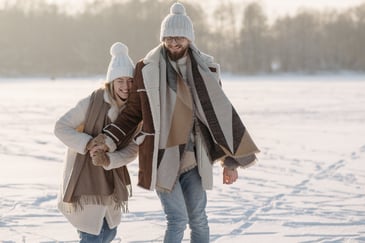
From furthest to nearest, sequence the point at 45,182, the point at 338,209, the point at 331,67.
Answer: the point at 331,67 < the point at 45,182 < the point at 338,209

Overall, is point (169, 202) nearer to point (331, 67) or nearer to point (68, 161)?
point (68, 161)

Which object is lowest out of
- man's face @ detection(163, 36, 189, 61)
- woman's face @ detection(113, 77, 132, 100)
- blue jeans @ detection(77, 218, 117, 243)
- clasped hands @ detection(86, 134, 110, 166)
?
blue jeans @ detection(77, 218, 117, 243)

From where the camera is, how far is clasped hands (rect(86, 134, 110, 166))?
3240 millimetres

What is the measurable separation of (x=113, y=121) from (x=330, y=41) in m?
72.5

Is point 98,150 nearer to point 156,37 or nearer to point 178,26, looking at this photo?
point 178,26

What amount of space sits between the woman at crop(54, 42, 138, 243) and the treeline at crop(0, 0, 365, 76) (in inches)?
2538

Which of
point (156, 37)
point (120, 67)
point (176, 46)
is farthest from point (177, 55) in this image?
point (156, 37)

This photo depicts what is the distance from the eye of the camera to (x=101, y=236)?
3445 mm

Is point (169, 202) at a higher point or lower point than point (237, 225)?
higher

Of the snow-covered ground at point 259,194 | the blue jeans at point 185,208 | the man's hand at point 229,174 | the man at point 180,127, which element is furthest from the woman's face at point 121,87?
the snow-covered ground at point 259,194

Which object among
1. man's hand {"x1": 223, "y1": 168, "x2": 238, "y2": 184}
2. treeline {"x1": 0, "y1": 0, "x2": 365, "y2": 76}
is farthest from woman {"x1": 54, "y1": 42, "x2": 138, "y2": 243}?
treeline {"x1": 0, "y1": 0, "x2": 365, "y2": 76}

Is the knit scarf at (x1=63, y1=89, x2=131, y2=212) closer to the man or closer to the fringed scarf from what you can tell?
the man

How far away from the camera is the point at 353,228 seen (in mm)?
4719

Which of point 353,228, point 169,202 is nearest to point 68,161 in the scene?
point 169,202
